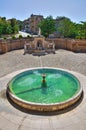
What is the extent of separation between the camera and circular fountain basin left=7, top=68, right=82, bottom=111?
1057 centimetres

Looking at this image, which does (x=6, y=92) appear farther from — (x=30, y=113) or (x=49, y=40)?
(x=49, y=40)

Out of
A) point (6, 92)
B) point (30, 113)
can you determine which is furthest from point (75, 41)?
point (30, 113)

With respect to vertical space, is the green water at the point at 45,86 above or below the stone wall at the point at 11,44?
below

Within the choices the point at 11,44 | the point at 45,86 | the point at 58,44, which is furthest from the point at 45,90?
the point at 58,44

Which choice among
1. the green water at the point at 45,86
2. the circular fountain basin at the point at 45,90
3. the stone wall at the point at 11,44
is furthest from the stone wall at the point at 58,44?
the green water at the point at 45,86

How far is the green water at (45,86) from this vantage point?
488 inches

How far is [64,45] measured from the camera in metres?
30.8

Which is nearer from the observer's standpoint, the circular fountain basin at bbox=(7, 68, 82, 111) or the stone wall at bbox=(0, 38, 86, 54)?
the circular fountain basin at bbox=(7, 68, 82, 111)

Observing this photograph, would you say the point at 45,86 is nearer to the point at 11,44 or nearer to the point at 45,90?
the point at 45,90

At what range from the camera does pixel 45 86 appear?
14695mm

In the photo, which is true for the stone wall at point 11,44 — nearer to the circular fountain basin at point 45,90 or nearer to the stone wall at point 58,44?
the stone wall at point 58,44

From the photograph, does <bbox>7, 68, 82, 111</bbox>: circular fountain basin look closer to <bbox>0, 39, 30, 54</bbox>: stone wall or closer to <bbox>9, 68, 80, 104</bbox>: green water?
<bbox>9, 68, 80, 104</bbox>: green water

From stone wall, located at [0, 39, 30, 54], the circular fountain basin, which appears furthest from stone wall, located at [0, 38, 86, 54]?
the circular fountain basin

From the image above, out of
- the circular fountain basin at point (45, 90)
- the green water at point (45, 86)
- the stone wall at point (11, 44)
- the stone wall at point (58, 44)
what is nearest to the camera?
the circular fountain basin at point (45, 90)
